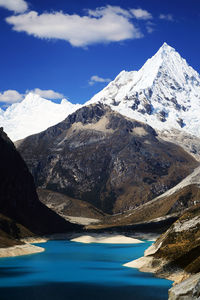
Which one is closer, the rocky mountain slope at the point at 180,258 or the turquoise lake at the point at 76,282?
the turquoise lake at the point at 76,282

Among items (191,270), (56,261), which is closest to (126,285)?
(191,270)

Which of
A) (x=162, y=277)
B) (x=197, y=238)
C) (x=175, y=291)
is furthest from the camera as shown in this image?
(x=197, y=238)

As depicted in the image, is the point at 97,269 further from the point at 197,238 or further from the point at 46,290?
the point at 46,290

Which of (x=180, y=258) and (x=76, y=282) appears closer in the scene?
(x=180, y=258)

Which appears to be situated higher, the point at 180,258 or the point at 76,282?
the point at 180,258

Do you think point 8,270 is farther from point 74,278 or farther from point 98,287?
point 98,287

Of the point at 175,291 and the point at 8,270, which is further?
the point at 8,270

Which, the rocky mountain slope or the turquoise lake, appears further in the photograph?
the rocky mountain slope

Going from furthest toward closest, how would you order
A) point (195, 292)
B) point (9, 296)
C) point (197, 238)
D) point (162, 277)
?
1. point (197, 238)
2. point (162, 277)
3. point (9, 296)
4. point (195, 292)

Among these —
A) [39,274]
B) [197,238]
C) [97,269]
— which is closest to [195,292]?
[197,238]
